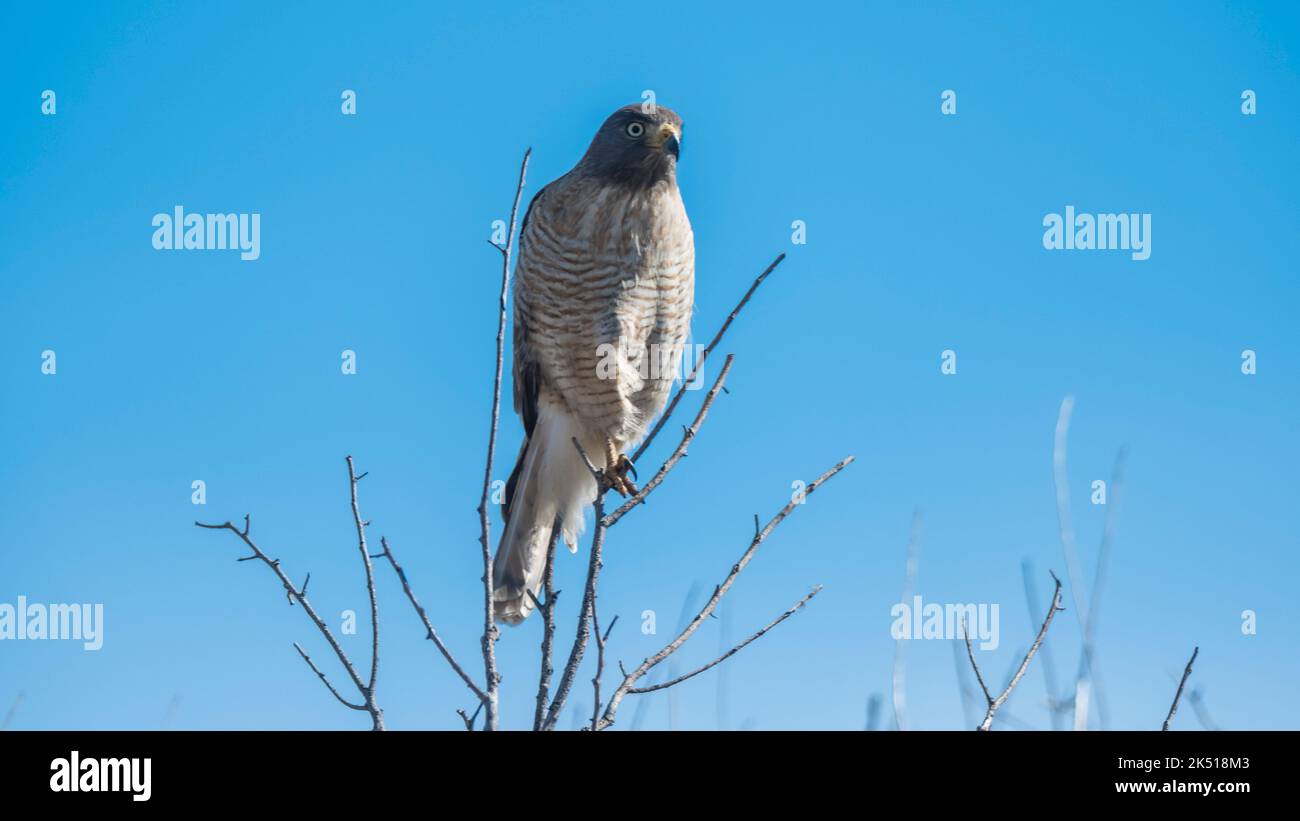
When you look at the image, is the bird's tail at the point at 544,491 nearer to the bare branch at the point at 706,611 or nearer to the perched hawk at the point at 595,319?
the perched hawk at the point at 595,319

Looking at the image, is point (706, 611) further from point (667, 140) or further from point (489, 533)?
point (667, 140)

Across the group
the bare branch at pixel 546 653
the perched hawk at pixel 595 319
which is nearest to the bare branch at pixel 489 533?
the bare branch at pixel 546 653

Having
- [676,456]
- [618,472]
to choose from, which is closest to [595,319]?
[618,472]

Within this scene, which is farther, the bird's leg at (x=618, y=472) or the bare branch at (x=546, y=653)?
the bird's leg at (x=618, y=472)

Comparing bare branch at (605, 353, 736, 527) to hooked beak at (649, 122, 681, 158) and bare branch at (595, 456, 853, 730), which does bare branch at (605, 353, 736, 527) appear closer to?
bare branch at (595, 456, 853, 730)

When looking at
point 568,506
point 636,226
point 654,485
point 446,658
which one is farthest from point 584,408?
point 446,658

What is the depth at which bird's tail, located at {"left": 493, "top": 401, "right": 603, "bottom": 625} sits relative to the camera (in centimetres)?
→ 538

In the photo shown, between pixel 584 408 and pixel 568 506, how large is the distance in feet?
1.52

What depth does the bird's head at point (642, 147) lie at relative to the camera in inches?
214

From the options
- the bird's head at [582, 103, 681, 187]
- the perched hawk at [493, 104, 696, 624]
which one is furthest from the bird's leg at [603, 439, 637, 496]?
the bird's head at [582, 103, 681, 187]

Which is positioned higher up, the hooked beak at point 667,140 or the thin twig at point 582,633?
the hooked beak at point 667,140

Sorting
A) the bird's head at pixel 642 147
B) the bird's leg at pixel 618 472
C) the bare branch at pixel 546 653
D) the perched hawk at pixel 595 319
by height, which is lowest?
the bare branch at pixel 546 653
